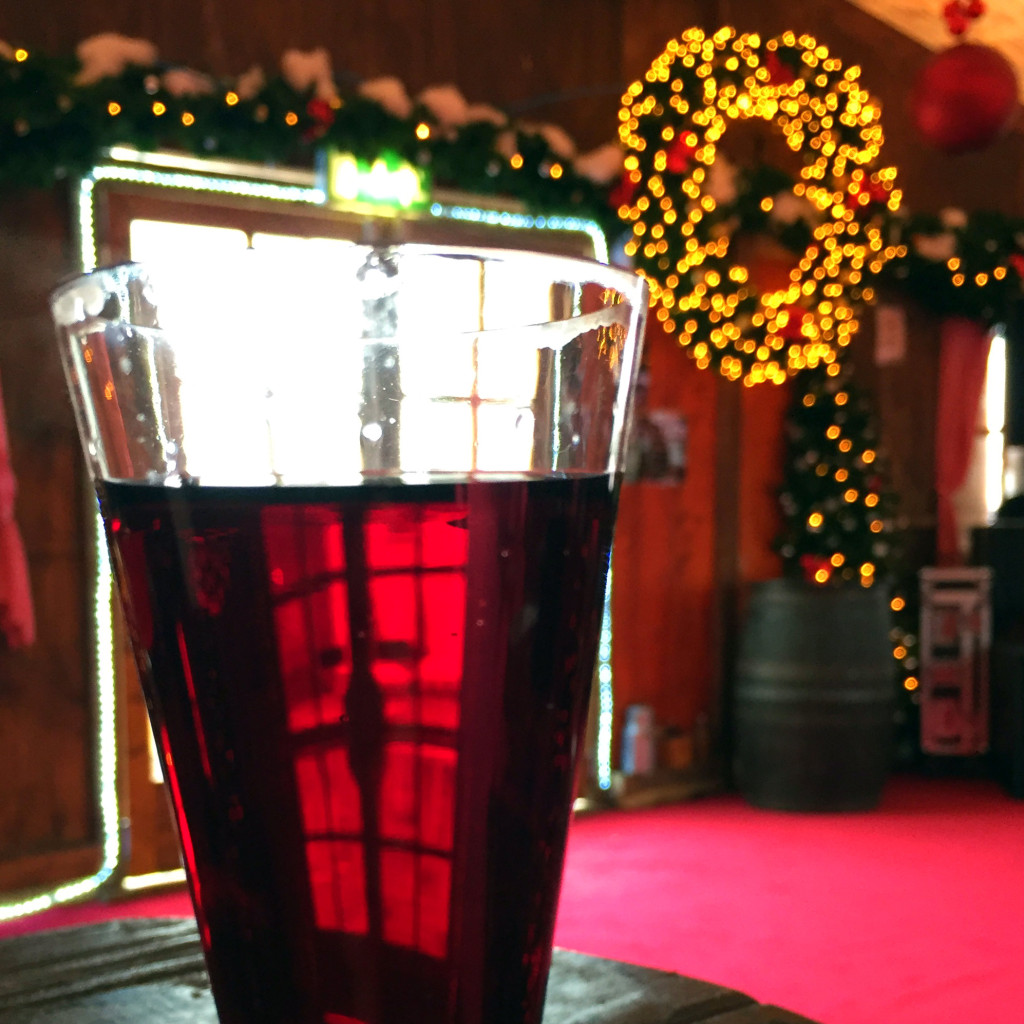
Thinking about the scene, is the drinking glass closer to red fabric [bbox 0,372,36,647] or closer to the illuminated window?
the illuminated window

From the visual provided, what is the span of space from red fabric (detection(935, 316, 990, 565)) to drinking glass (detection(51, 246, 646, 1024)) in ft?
18.9

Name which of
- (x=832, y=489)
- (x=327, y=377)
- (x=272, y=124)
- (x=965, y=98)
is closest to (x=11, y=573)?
(x=272, y=124)

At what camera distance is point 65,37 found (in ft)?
10.8

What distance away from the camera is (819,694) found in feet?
13.7

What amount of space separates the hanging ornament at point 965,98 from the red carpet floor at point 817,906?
250 cm

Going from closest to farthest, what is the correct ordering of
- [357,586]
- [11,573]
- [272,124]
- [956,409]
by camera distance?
[357,586] < [11,573] < [272,124] < [956,409]

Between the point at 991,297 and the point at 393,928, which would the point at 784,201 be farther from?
the point at 393,928

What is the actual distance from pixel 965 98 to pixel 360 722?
4.24 m

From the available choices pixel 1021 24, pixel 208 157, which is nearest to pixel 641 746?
pixel 208 157

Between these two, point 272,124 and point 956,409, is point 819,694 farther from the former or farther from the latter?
point 272,124

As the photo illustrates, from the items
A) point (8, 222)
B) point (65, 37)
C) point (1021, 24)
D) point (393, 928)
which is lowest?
point (393, 928)

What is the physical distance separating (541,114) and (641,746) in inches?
97.9

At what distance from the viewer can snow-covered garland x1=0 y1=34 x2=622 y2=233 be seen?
3.04 meters

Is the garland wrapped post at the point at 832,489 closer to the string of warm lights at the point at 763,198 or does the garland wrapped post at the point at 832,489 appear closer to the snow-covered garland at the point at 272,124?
Answer: the string of warm lights at the point at 763,198
